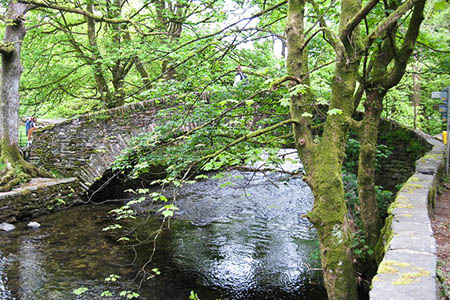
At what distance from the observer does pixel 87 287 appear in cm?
529

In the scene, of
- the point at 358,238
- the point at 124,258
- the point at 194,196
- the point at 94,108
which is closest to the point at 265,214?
the point at 194,196

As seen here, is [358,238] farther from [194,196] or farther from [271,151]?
[194,196]

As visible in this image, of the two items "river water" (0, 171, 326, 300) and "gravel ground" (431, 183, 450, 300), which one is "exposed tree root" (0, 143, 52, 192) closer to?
"river water" (0, 171, 326, 300)

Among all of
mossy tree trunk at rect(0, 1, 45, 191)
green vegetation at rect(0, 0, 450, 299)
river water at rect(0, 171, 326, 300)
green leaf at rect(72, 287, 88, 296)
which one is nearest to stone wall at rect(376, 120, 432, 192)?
green vegetation at rect(0, 0, 450, 299)

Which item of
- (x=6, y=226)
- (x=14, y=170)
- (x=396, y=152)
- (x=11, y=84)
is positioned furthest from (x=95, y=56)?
(x=396, y=152)

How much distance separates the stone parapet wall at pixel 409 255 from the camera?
208cm

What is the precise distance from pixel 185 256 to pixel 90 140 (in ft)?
17.9

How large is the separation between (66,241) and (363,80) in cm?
655

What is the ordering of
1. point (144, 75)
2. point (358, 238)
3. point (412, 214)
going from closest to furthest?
point (412, 214) < point (358, 238) < point (144, 75)

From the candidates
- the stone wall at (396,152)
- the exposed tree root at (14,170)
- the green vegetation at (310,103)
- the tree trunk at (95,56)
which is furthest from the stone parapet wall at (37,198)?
the stone wall at (396,152)

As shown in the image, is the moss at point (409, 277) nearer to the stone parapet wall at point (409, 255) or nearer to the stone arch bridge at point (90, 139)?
the stone parapet wall at point (409, 255)

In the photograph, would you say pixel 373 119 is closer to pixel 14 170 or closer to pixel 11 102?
pixel 14 170

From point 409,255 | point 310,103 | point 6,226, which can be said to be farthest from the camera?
point 6,226

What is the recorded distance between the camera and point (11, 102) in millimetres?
10070
